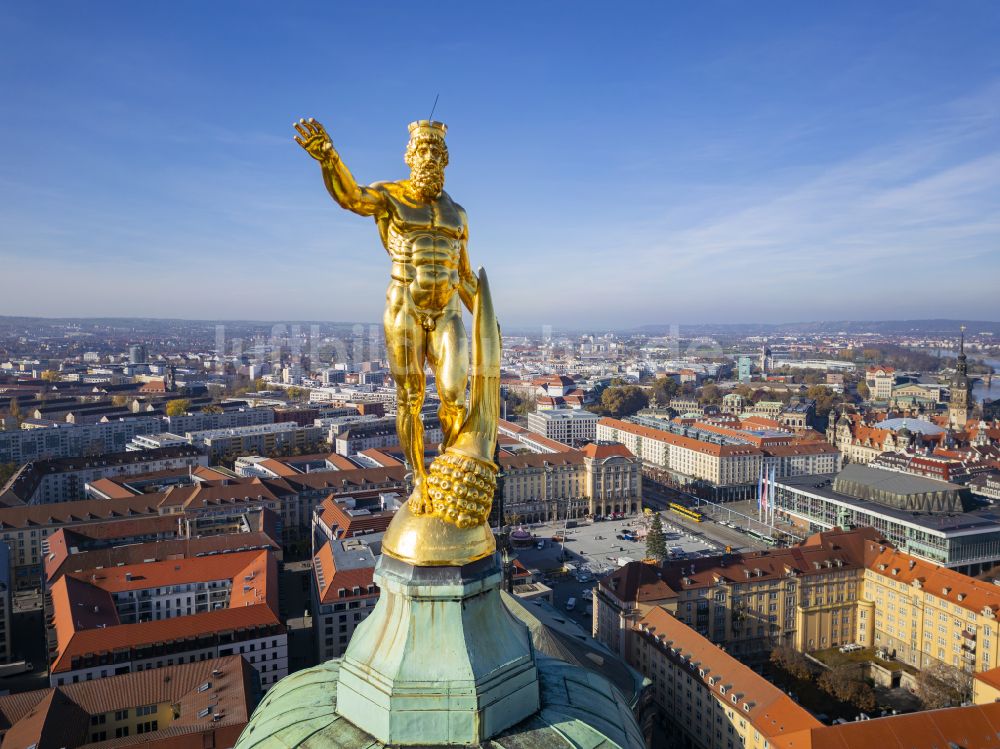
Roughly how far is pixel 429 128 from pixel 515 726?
474 cm

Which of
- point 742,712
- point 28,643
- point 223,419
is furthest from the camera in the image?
point 223,419

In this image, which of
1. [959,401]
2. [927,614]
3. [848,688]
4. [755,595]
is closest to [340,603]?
[755,595]

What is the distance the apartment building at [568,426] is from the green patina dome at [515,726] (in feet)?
325

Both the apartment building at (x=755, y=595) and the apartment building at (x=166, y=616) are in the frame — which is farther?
the apartment building at (x=755, y=595)

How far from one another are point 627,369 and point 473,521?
194 metres

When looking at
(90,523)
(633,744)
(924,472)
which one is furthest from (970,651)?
(90,523)

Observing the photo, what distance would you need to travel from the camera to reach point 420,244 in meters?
5.80

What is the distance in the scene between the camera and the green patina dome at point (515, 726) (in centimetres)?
548

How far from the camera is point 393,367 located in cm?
596

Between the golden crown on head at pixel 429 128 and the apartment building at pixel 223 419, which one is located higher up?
the golden crown on head at pixel 429 128

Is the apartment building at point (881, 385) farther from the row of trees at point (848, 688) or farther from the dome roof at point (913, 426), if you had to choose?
the row of trees at point (848, 688)

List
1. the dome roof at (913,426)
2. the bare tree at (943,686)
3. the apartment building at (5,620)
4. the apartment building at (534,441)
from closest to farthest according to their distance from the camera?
the bare tree at (943,686)
the apartment building at (5,620)
the apartment building at (534,441)
the dome roof at (913,426)

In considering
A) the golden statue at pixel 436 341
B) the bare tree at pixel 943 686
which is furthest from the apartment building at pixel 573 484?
the golden statue at pixel 436 341

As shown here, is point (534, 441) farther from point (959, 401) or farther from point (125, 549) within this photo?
point (959, 401)
